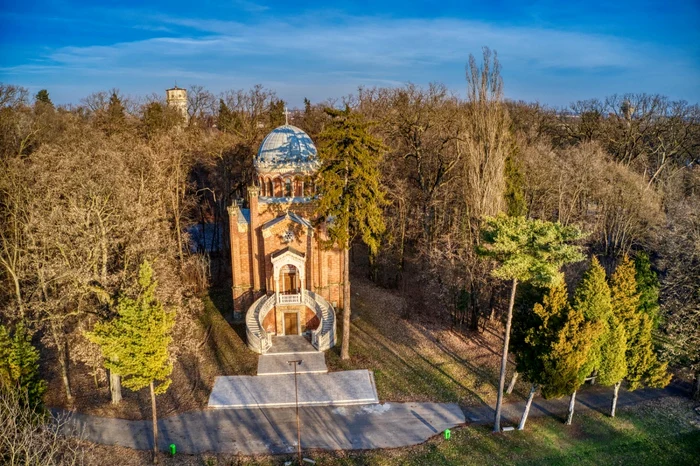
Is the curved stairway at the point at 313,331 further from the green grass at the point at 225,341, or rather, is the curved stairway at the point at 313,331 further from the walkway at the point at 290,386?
the green grass at the point at 225,341

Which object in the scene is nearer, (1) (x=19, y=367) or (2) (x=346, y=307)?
(1) (x=19, y=367)

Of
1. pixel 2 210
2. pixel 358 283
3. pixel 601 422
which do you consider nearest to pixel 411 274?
pixel 358 283

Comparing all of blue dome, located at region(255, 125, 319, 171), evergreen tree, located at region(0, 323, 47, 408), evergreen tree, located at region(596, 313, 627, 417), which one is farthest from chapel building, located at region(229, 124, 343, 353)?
evergreen tree, located at region(596, 313, 627, 417)

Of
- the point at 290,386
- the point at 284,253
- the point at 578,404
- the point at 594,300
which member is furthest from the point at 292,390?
the point at 594,300

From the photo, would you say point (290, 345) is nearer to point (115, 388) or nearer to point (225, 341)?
point (225, 341)

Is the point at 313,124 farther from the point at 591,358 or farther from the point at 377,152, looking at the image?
the point at 591,358

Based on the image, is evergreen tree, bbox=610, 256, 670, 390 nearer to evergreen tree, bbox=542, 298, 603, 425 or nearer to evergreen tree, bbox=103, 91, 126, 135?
evergreen tree, bbox=542, 298, 603, 425
